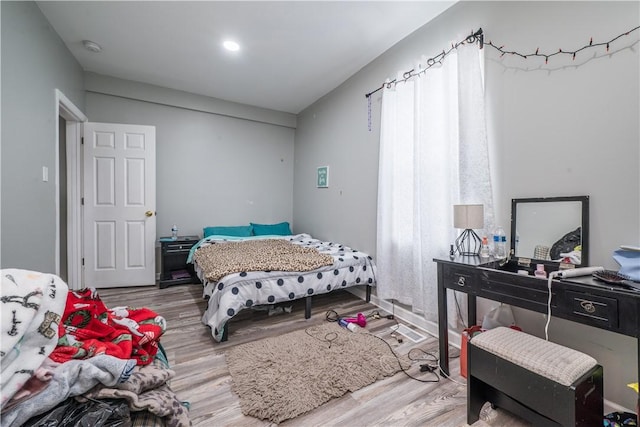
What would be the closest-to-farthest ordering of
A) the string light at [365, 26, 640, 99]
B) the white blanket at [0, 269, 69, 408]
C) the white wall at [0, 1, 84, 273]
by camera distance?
the white blanket at [0, 269, 69, 408]
the string light at [365, 26, 640, 99]
the white wall at [0, 1, 84, 273]

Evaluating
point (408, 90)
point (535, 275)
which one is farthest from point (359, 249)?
point (535, 275)

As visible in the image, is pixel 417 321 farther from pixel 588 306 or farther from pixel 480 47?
pixel 480 47

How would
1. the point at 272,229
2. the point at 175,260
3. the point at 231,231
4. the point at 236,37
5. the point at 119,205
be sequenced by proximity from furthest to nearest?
the point at 272,229
the point at 231,231
the point at 175,260
the point at 119,205
the point at 236,37

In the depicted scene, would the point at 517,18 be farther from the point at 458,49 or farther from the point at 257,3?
the point at 257,3

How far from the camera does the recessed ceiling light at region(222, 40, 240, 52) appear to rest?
266 centimetres

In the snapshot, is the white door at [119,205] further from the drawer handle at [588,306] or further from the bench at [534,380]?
the drawer handle at [588,306]

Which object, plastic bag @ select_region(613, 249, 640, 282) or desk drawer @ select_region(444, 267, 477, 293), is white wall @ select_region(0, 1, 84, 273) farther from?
plastic bag @ select_region(613, 249, 640, 282)

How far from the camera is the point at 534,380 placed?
113 centimetres

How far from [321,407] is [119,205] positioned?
11.4ft

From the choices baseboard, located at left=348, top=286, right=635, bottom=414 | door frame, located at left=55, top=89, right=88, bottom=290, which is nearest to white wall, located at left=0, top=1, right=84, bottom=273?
door frame, located at left=55, top=89, right=88, bottom=290

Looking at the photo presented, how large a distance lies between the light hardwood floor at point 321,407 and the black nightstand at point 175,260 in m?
1.09

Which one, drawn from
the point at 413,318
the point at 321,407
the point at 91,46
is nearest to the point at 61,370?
the point at 321,407

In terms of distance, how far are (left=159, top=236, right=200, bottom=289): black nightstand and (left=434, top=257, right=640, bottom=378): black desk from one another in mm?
3240

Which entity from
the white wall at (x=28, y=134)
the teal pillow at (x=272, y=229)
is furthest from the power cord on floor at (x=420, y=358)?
the white wall at (x=28, y=134)
